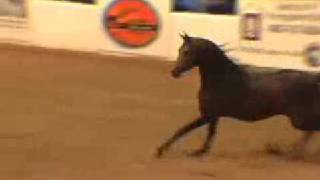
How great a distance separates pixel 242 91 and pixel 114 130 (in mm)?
1041

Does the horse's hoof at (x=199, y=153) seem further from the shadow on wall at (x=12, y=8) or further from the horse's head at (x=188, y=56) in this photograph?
the shadow on wall at (x=12, y=8)

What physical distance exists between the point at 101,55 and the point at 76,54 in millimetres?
233

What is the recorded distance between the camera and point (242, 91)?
5402 millimetres

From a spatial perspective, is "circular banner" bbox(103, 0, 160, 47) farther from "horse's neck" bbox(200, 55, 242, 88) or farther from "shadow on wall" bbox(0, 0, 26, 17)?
"horse's neck" bbox(200, 55, 242, 88)

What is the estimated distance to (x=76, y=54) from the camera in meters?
8.74

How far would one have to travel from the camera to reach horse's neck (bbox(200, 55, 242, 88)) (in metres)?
5.38

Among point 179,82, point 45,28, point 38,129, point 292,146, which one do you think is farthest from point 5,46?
point 292,146

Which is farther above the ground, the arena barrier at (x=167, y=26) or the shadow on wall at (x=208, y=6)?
the shadow on wall at (x=208, y=6)

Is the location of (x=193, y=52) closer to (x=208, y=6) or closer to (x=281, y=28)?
(x=281, y=28)

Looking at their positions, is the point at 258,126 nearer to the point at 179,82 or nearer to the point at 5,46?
the point at 179,82

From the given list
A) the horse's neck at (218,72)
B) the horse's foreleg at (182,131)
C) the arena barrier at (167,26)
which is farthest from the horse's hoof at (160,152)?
the arena barrier at (167,26)

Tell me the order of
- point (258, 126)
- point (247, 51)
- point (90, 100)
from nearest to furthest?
point (258, 126), point (90, 100), point (247, 51)

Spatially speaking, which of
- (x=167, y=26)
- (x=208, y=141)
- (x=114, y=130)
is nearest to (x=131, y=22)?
(x=167, y=26)

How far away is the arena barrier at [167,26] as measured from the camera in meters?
8.05
